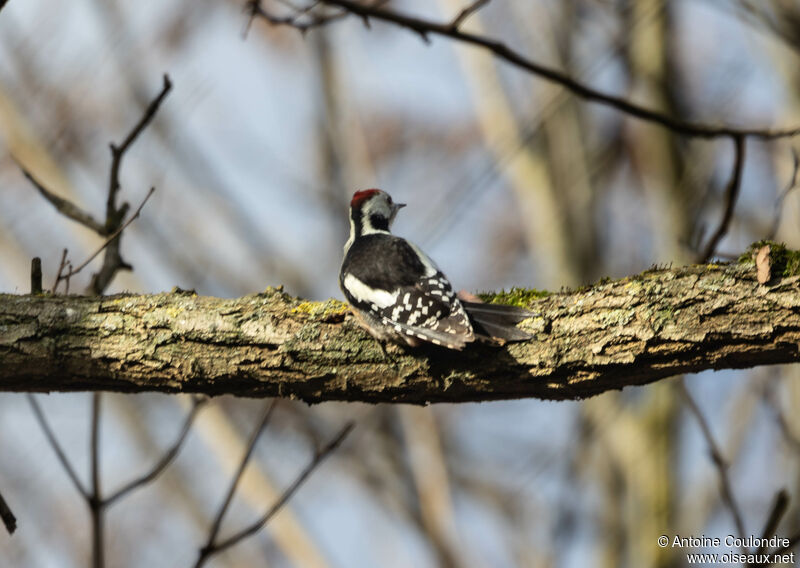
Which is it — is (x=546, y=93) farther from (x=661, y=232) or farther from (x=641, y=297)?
(x=641, y=297)

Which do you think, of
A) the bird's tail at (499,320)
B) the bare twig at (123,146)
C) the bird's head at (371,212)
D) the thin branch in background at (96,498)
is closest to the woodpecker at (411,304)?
the bird's tail at (499,320)

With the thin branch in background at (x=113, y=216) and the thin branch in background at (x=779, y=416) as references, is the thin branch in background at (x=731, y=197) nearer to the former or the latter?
the thin branch in background at (x=779, y=416)

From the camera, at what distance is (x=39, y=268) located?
10.1 ft

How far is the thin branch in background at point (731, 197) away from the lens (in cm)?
368

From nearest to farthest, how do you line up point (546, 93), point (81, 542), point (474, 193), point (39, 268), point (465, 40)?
1. point (39, 268)
2. point (465, 40)
3. point (474, 193)
4. point (546, 93)
5. point (81, 542)

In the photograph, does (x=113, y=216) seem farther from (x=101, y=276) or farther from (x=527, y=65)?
(x=527, y=65)

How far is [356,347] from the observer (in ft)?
9.30

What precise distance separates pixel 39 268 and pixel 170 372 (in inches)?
29.6

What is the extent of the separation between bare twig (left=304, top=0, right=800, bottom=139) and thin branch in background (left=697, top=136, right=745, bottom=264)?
0.09 m

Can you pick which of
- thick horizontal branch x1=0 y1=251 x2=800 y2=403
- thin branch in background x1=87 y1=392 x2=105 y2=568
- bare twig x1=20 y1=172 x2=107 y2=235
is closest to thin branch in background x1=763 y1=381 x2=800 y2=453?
thick horizontal branch x1=0 y1=251 x2=800 y2=403

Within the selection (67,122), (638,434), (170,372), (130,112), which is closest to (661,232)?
(638,434)

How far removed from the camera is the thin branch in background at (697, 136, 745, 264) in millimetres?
3682
